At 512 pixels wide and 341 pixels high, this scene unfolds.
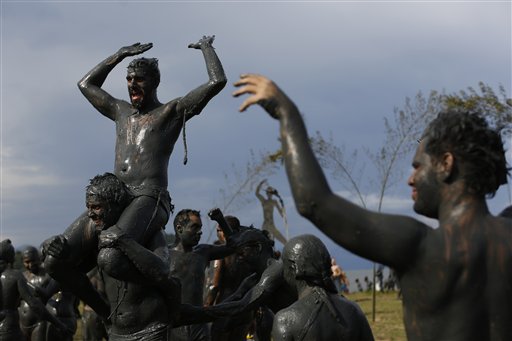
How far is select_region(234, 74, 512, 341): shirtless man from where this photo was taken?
3.26 meters

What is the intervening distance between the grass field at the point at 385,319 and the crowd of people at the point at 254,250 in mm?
6830

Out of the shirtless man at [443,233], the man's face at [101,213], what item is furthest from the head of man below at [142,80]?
the shirtless man at [443,233]

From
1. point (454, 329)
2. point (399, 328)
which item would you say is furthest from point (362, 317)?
point (399, 328)

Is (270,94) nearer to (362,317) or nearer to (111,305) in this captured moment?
(362,317)

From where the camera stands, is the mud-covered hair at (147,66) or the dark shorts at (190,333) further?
the dark shorts at (190,333)

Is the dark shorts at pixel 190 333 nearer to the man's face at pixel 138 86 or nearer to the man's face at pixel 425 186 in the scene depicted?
the man's face at pixel 138 86

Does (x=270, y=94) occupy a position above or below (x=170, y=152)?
below

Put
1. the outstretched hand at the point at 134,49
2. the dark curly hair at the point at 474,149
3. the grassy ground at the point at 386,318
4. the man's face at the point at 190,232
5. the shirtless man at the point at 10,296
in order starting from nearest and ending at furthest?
the dark curly hair at the point at 474,149
the outstretched hand at the point at 134,49
the man's face at the point at 190,232
the shirtless man at the point at 10,296
the grassy ground at the point at 386,318

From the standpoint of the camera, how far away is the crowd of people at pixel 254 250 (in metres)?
3.31

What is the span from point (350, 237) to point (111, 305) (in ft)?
14.8

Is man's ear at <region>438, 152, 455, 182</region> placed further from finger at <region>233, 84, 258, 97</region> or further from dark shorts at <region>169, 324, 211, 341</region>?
→ dark shorts at <region>169, 324, 211, 341</region>

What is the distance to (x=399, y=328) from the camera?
22391 mm

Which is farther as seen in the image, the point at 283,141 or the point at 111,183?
the point at 111,183

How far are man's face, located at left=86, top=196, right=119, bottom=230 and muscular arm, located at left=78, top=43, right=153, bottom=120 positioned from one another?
0.98 metres
